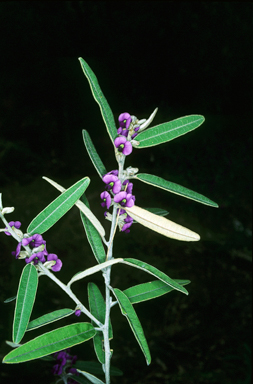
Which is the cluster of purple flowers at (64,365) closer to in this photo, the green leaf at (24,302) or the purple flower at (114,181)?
the green leaf at (24,302)

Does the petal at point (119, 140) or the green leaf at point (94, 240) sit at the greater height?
the petal at point (119, 140)

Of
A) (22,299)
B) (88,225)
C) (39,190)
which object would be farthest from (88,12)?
(22,299)

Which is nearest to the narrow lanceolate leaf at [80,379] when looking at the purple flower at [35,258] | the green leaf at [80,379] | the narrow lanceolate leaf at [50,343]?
the green leaf at [80,379]

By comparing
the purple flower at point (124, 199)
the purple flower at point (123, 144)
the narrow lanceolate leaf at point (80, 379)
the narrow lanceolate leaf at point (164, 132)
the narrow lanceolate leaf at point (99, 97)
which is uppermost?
the narrow lanceolate leaf at point (99, 97)

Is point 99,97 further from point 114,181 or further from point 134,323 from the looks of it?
point 134,323

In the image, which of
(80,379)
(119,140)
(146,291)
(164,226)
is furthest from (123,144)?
(80,379)

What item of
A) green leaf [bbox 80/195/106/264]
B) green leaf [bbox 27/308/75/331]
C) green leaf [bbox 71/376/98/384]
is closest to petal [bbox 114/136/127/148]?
green leaf [bbox 80/195/106/264]
